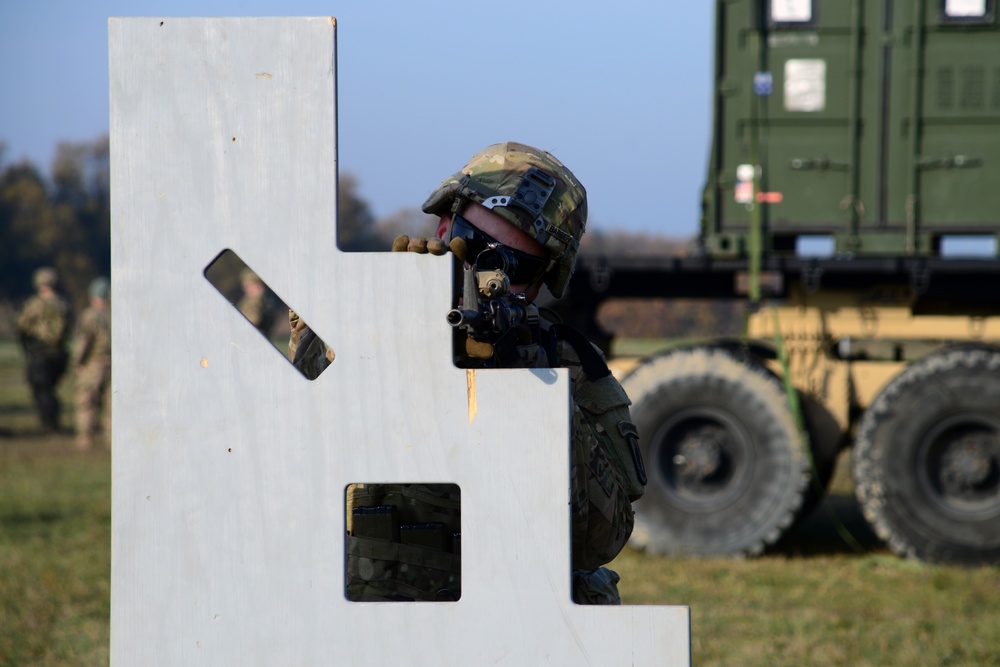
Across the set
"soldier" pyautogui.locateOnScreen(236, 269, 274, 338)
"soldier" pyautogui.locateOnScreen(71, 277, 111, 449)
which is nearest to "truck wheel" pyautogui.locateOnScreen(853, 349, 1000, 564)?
"soldier" pyautogui.locateOnScreen(236, 269, 274, 338)

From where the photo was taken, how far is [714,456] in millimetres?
6449

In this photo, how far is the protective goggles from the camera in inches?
85.9

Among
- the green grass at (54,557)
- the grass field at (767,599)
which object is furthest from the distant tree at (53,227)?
the grass field at (767,599)

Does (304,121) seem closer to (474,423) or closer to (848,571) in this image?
(474,423)

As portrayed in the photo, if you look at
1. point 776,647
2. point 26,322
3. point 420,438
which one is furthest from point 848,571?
point 26,322

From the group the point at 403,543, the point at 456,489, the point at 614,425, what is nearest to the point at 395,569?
the point at 403,543

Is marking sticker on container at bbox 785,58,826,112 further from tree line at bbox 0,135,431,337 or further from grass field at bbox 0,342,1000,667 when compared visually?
tree line at bbox 0,135,431,337

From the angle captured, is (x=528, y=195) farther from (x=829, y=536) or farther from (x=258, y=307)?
(x=258, y=307)

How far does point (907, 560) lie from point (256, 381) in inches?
206

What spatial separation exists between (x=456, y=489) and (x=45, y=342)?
1322cm

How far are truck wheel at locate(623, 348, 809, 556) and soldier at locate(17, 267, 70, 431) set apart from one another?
389 inches

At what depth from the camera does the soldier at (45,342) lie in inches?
568

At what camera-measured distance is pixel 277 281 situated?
5.61 feet

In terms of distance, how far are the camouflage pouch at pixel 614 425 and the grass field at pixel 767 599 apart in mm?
2264
